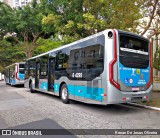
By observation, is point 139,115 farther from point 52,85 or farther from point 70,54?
point 52,85

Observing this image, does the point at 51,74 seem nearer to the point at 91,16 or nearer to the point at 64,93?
the point at 64,93

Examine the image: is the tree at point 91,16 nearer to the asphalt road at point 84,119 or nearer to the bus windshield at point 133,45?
the bus windshield at point 133,45

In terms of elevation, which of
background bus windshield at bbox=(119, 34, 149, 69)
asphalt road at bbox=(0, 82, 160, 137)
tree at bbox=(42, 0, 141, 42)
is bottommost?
asphalt road at bbox=(0, 82, 160, 137)

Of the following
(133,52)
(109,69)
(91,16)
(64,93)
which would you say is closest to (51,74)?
(64,93)

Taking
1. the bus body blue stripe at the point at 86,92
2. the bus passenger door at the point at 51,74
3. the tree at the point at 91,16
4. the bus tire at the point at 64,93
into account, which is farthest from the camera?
the bus passenger door at the point at 51,74

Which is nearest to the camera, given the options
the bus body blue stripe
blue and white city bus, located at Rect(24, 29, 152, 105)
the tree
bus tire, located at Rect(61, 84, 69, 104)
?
blue and white city bus, located at Rect(24, 29, 152, 105)

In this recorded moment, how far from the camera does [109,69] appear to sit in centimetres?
684

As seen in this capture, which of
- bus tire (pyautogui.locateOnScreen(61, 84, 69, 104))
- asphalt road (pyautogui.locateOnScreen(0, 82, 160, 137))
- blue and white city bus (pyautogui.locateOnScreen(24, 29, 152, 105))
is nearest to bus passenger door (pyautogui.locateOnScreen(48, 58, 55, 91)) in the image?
bus tire (pyautogui.locateOnScreen(61, 84, 69, 104))

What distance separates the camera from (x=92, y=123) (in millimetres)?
5988

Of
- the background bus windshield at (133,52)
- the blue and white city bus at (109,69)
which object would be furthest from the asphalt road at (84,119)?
the background bus windshield at (133,52)

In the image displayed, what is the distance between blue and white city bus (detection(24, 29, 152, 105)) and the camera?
6914mm

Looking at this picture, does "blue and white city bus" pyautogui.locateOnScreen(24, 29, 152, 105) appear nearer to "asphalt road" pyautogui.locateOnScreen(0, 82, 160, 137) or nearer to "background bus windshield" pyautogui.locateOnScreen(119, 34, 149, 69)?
"background bus windshield" pyautogui.locateOnScreen(119, 34, 149, 69)

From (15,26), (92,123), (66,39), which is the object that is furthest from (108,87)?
(15,26)

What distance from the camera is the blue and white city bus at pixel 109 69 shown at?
22.7 feet
